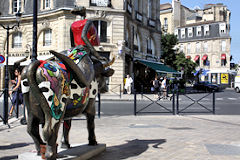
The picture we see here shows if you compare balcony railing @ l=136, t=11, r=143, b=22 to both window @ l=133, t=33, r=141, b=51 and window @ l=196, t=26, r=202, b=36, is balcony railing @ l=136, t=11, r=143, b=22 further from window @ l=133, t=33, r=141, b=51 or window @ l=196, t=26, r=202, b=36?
window @ l=196, t=26, r=202, b=36

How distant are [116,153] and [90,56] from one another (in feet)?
5.98

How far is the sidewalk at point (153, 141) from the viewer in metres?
4.90

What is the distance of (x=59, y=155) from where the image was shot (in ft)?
13.7

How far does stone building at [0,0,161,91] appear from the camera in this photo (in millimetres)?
24234

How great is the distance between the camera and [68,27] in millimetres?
24156

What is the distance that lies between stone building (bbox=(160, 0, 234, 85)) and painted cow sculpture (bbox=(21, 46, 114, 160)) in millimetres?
57835

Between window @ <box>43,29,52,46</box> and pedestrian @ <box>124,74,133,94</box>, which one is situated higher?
window @ <box>43,29,52,46</box>

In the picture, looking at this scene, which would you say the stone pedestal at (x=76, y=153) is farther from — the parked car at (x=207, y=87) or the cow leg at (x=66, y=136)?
the parked car at (x=207, y=87)

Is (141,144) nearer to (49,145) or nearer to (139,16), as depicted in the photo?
(49,145)

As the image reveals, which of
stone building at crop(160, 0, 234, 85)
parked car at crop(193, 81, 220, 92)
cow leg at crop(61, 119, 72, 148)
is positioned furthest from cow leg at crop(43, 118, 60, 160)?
stone building at crop(160, 0, 234, 85)

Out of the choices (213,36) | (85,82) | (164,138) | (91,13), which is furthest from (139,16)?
(213,36)

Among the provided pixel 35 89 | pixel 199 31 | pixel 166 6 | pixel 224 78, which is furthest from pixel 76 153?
pixel 166 6

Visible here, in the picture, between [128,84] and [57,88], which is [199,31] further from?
[57,88]

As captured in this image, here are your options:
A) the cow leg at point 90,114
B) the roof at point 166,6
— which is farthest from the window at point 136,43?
the roof at point 166,6
